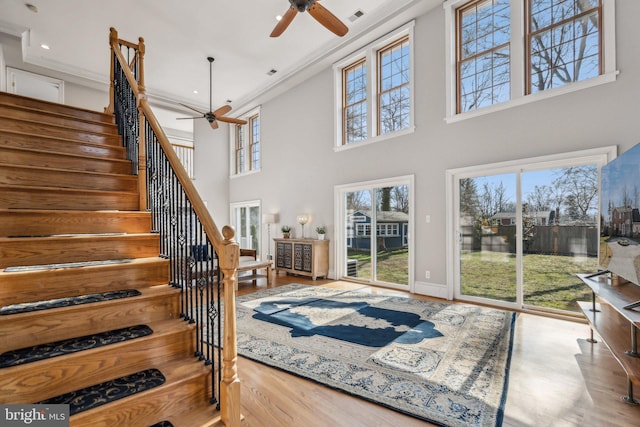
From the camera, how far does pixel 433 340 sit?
3.06 m

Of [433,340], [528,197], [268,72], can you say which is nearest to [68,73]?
[268,72]

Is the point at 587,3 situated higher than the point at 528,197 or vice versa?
the point at 587,3

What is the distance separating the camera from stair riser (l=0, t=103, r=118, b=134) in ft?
9.87

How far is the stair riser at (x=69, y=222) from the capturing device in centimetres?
209

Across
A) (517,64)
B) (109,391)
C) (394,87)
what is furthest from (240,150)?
(109,391)

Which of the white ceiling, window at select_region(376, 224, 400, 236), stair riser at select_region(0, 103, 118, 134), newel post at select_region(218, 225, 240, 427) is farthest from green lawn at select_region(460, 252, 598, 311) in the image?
stair riser at select_region(0, 103, 118, 134)

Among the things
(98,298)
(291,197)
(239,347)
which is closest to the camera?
(98,298)

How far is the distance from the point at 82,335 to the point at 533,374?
321cm

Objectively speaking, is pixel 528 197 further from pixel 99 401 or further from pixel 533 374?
pixel 99 401

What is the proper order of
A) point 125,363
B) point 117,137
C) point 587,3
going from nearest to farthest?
point 125,363
point 117,137
point 587,3

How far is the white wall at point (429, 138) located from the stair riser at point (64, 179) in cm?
417

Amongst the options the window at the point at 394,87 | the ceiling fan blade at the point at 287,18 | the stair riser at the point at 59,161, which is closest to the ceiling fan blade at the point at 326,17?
the ceiling fan blade at the point at 287,18

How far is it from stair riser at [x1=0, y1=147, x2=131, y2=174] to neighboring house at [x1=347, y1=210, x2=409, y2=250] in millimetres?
4196

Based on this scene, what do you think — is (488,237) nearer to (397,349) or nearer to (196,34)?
(397,349)
